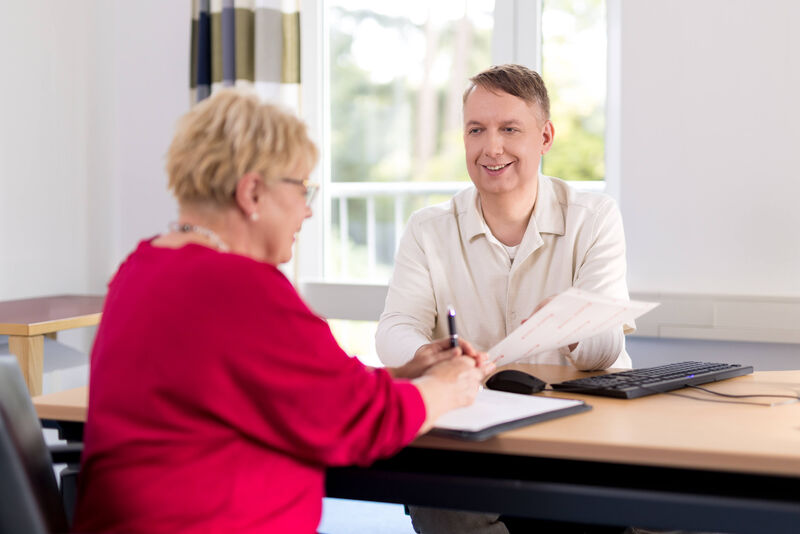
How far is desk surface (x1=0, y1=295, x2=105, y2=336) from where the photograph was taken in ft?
8.24

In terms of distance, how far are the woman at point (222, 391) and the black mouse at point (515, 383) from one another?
41 centimetres

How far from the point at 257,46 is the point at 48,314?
130cm

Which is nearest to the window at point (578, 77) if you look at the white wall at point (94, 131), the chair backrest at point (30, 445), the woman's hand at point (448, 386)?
the white wall at point (94, 131)

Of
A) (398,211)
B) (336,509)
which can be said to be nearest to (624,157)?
(398,211)

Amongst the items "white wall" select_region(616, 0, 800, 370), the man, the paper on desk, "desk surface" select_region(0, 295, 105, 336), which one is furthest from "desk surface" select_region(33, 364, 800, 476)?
"white wall" select_region(616, 0, 800, 370)

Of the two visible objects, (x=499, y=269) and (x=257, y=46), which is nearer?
(x=499, y=269)

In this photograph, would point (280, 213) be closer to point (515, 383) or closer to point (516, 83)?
point (515, 383)

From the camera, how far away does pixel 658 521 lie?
1.12 metres

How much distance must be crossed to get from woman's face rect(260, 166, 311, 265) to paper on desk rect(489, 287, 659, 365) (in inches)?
18.0

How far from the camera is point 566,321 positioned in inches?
56.2

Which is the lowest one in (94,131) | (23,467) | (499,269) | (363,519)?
(363,519)

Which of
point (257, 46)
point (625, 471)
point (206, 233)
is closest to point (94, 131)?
point (257, 46)

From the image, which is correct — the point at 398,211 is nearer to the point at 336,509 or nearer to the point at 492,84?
the point at 336,509

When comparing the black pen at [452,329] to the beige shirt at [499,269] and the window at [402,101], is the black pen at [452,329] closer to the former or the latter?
the beige shirt at [499,269]
